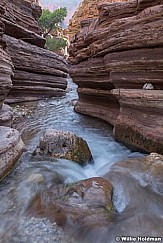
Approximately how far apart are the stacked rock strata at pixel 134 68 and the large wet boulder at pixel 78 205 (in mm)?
1839

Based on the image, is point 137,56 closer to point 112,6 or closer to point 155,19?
point 155,19

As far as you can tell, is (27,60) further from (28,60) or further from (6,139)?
(6,139)

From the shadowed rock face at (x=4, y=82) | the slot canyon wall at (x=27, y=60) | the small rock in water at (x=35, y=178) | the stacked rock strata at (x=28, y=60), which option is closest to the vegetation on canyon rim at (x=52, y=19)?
the slot canyon wall at (x=27, y=60)

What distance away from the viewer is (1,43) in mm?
5613

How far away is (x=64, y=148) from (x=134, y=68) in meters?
2.31

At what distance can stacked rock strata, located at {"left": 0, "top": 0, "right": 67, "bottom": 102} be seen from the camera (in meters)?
9.87

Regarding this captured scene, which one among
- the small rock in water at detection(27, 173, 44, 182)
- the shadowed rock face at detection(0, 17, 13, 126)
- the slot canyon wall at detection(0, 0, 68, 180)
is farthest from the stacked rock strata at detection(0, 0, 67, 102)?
the small rock in water at detection(27, 173, 44, 182)

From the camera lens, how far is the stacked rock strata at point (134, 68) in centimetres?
429

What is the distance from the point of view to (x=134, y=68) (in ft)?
15.8

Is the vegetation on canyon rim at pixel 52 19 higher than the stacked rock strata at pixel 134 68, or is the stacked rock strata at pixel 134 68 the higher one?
the vegetation on canyon rim at pixel 52 19

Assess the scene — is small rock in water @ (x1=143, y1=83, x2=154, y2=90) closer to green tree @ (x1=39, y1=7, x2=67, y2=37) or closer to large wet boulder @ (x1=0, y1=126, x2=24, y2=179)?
large wet boulder @ (x1=0, y1=126, x2=24, y2=179)

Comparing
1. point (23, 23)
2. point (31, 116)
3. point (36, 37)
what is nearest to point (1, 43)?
point (31, 116)

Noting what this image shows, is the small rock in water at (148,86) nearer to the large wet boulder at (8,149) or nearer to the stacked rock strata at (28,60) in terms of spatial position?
the large wet boulder at (8,149)

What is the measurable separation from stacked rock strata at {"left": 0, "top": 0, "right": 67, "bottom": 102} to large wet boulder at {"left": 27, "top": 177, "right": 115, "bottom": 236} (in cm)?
754
